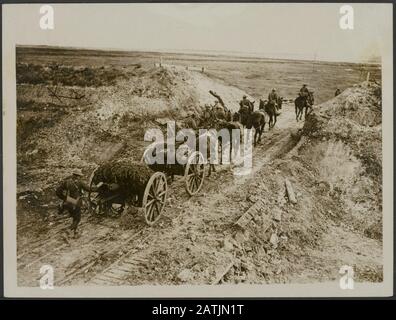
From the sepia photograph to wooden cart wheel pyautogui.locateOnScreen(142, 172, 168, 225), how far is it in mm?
15

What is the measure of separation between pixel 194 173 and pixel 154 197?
46 centimetres

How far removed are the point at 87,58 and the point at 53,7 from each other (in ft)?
1.94

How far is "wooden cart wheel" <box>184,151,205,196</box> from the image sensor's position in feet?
14.7

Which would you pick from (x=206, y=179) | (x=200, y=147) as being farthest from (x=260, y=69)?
(x=206, y=179)

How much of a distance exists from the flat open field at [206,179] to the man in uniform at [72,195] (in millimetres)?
83

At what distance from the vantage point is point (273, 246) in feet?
14.8

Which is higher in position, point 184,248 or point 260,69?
point 260,69

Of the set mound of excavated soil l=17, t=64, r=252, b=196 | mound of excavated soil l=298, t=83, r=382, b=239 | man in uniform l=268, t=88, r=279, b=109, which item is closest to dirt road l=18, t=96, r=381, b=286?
man in uniform l=268, t=88, r=279, b=109

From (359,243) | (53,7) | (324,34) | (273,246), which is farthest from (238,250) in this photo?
(53,7)

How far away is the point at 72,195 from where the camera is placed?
441cm

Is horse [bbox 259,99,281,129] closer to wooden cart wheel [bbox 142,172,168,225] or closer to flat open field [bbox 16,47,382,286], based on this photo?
flat open field [bbox 16,47,382,286]

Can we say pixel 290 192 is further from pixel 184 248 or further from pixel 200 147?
pixel 184 248

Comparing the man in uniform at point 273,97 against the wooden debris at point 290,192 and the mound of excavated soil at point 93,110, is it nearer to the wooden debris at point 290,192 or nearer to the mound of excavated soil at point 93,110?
the mound of excavated soil at point 93,110

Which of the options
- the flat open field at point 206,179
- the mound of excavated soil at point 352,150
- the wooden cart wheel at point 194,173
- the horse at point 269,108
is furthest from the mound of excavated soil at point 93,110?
the mound of excavated soil at point 352,150
